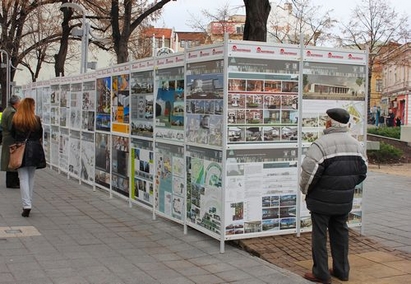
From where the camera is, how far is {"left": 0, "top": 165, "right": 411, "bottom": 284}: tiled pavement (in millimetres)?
5613

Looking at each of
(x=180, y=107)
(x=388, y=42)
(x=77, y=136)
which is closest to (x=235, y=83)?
(x=180, y=107)

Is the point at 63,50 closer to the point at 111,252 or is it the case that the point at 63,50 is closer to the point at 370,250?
the point at 111,252

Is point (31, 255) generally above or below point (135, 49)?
below

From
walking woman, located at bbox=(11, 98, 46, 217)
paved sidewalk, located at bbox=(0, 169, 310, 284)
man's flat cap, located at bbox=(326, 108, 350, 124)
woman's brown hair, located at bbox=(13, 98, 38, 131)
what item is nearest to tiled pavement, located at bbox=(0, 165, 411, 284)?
paved sidewalk, located at bbox=(0, 169, 310, 284)

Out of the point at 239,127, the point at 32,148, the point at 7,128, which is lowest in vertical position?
the point at 32,148

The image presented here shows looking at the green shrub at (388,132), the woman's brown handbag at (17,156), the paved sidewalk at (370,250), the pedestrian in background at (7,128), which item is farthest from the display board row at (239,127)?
the green shrub at (388,132)

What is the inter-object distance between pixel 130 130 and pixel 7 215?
2460 millimetres

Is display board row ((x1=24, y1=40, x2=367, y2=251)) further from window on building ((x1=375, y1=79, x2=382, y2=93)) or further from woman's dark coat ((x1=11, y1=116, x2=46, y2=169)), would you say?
window on building ((x1=375, y1=79, x2=382, y2=93))

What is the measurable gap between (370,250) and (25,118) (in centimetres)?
560

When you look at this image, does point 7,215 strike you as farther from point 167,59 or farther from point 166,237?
point 167,59

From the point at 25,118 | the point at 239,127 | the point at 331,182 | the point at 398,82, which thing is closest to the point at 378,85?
the point at 398,82

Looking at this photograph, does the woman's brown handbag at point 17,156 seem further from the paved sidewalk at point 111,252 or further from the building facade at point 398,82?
the building facade at point 398,82

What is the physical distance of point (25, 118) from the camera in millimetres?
8664

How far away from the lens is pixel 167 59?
8016 millimetres
